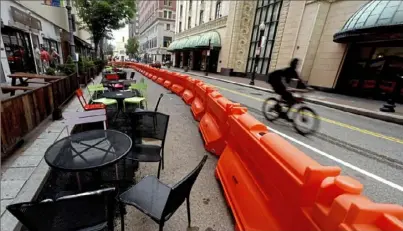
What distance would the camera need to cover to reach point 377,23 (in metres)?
10.3

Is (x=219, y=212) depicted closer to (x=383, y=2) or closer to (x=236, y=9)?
(x=383, y=2)

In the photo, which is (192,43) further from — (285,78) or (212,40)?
(285,78)

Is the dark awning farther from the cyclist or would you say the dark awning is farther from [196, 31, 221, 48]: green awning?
[196, 31, 221, 48]: green awning

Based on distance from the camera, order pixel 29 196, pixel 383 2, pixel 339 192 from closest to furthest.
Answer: pixel 339 192 → pixel 29 196 → pixel 383 2

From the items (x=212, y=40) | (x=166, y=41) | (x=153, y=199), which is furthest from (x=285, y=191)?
(x=166, y=41)

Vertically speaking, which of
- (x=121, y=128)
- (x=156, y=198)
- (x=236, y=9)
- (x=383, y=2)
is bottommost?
(x=121, y=128)

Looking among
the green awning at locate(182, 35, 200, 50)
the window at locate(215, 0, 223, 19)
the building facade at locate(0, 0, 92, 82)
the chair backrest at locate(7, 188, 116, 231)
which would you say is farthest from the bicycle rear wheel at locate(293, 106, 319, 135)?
the green awning at locate(182, 35, 200, 50)

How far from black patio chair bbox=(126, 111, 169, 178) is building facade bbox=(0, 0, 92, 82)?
8310 millimetres

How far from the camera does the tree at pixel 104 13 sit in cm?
2134

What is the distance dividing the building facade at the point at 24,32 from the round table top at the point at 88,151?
8504mm

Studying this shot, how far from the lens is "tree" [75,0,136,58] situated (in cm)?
2134

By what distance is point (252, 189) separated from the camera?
2.26 metres

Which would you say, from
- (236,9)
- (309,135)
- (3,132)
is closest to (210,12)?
(236,9)

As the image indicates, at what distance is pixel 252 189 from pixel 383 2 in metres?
14.9
